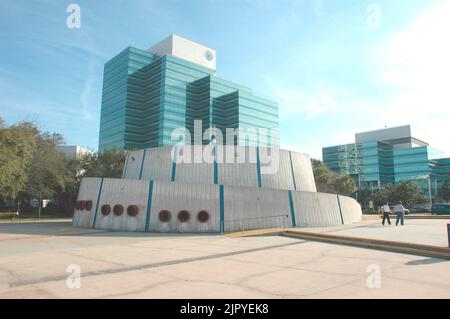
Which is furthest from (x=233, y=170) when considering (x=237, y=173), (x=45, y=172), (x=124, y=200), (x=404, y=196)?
(x=404, y=196)

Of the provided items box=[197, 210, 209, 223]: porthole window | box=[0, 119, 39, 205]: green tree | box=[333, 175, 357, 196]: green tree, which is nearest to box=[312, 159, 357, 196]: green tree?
box=[333, 175, 357, 196]: green tree

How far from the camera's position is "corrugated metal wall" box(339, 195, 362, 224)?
1039 inches

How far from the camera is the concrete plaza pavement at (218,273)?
6785 millimetres

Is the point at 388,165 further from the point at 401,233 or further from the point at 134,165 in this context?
the point at 401,233

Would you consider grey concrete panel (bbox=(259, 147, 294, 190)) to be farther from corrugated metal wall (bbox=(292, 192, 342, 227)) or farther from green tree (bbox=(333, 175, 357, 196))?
green tree (bbox=(333, 175, 357, 196))

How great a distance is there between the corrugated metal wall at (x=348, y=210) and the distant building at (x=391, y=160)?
8539 cm

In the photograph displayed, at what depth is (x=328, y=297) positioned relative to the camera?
6.40 meters

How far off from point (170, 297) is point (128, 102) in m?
117

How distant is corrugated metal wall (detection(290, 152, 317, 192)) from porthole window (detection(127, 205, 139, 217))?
13895 mm

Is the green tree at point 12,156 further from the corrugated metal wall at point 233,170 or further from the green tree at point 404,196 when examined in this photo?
the green tree at point 404,196

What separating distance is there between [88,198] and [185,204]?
802 centimetres

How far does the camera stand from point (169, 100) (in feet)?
367

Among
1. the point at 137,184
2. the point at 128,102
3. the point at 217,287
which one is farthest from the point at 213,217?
the point at 128,102

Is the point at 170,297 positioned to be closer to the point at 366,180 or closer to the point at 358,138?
the point at 366,180
